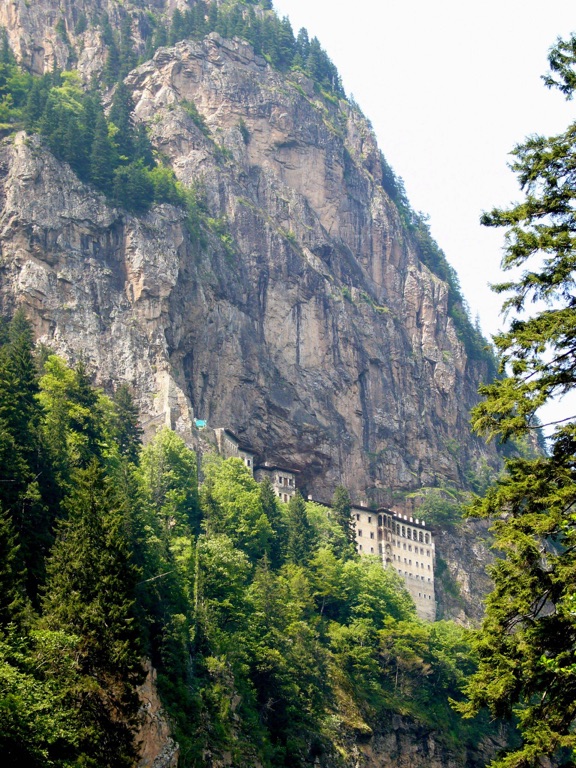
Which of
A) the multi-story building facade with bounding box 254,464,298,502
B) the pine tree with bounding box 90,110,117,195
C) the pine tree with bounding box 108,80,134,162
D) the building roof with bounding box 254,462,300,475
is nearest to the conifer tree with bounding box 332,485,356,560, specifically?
the multi-story building facade with bounding box 254,464,298,502

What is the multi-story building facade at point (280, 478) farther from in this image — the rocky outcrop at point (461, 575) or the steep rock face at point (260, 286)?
the rocky outcrop at point (461, 575)

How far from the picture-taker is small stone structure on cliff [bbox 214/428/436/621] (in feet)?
335

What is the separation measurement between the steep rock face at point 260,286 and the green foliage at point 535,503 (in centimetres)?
6729

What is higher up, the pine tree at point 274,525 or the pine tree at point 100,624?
the pine tree at point 274,525

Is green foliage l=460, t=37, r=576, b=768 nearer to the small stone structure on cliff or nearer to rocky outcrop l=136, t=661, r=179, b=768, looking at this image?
rocky outcrop l=136, t=661, r=179, b=768

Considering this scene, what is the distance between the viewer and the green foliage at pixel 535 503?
21156 mm

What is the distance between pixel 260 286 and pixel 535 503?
97337mm

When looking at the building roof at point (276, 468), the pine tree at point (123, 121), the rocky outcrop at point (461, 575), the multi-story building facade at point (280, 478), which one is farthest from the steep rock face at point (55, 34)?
the rocky outcrop at point (461, 575)

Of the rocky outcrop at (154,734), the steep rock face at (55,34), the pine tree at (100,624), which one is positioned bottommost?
the rocky outcrop at (154,734)

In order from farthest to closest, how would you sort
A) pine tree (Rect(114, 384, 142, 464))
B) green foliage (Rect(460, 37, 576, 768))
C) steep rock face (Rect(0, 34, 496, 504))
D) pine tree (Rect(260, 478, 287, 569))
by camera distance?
1. steep rock face (Rect(0, 34, 496, 504))
2. pine tree (Rect(260, 478, 287, 569))
3. pine tree (Rect(114, 384, 142, 464))
4. green foliage (Rect(460, 37, 576, 768))

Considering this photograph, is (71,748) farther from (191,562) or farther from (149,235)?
(149,235)

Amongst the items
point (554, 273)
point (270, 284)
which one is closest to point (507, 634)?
point (554, 273)

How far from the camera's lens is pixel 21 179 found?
9875 centimetres

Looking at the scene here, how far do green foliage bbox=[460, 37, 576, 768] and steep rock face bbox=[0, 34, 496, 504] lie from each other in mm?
67295
